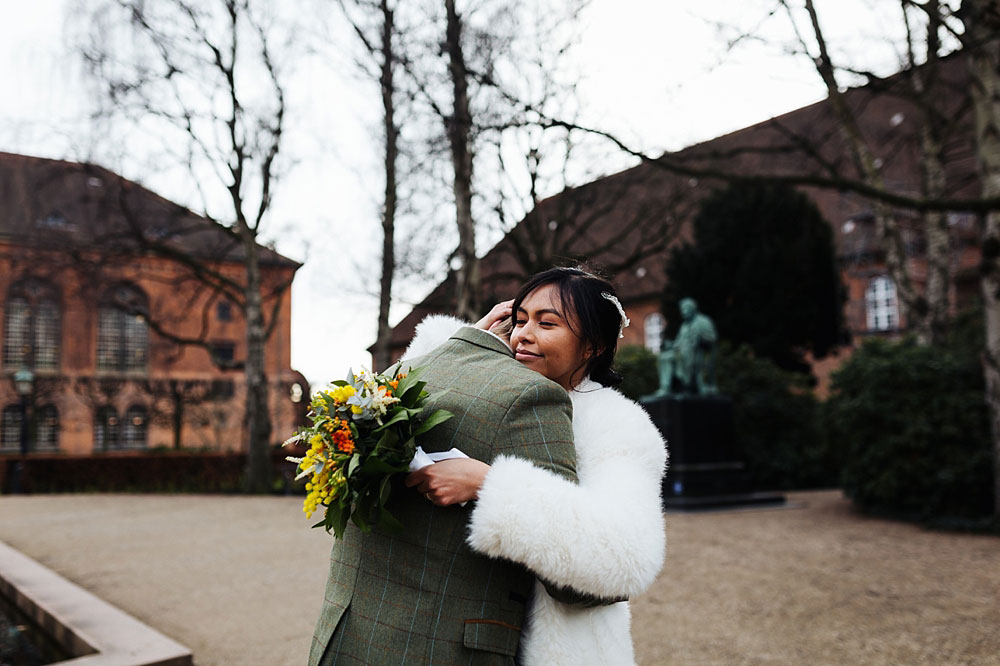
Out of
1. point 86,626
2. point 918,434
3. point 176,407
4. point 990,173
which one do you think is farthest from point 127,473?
point 990,173

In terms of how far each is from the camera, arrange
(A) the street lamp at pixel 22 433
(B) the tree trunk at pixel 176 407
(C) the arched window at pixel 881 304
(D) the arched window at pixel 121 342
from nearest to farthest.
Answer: (A) the street lamp at pixel 22 433 → (C) the arched window at pixel 881 304 → (B) the tree trunk at pixel 176 407 → (D) the arched window at pixel 121 342

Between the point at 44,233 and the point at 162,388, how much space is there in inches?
714

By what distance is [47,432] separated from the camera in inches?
1727

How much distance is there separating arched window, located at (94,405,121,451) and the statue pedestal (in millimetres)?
26573

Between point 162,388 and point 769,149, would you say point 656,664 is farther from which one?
point 162,388

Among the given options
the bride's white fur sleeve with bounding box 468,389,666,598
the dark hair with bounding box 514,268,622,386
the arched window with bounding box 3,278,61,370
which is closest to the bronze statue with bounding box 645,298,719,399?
the dark hair with bounding box 514,268,622,386

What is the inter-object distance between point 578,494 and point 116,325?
165ft

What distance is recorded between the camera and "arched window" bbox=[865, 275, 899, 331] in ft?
102

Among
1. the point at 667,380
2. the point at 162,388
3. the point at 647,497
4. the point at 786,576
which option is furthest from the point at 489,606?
the point at 162,388

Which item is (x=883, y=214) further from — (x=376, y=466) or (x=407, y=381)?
(x=376, y=466)

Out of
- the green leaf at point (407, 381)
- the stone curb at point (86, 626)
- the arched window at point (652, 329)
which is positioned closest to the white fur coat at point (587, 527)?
the green leaf at point (407, 381)

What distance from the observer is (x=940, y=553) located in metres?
8.99

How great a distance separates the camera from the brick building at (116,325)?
19.4m

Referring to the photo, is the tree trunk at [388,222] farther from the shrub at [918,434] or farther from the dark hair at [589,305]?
the dark hair at [589,305]
